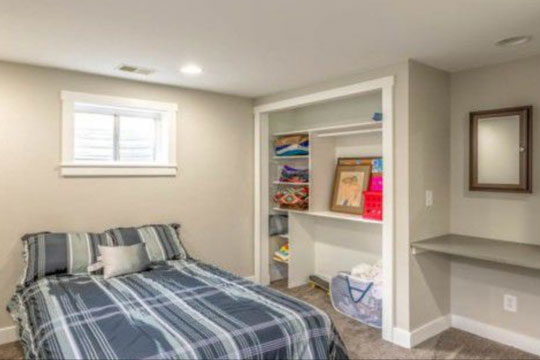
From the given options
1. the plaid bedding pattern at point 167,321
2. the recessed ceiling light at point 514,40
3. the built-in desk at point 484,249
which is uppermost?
the recessed ceiling light at point 514,40

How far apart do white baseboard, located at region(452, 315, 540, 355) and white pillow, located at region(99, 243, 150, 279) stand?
2.70m

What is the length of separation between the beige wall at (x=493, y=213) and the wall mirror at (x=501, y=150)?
0.08 m

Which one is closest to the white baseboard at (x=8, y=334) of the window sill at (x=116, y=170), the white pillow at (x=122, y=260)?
the white pillow at (x=122, y=260)

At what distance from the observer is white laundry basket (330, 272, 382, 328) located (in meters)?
3.32

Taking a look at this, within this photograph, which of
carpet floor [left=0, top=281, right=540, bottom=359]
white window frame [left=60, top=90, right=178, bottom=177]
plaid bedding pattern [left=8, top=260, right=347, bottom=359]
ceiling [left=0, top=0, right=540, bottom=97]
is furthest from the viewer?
white window frame [left=60, top=90, right=178, bottom=177]

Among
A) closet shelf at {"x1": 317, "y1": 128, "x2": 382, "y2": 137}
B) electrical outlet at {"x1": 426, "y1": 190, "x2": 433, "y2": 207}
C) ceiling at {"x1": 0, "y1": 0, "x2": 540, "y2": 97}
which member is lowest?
electrical outlet at {"x1": 426, "y1": 190, "x2": 433, "y2": 207}

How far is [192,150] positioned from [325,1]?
239 centimetres

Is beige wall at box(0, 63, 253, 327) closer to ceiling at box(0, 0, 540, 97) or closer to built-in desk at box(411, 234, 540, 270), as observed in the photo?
ceiling at box(0, 0, 540, 97)

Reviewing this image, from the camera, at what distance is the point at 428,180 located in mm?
3105

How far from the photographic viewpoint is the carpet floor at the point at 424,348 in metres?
2.79

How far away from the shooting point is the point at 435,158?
10.4ft

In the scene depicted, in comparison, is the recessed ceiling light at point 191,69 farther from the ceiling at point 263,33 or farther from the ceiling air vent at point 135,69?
the ceiling air vent at point 135,69

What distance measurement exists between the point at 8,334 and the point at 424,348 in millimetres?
3246

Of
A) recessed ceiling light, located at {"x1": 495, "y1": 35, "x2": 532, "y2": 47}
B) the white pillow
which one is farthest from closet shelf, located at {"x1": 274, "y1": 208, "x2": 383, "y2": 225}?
the white pillow
